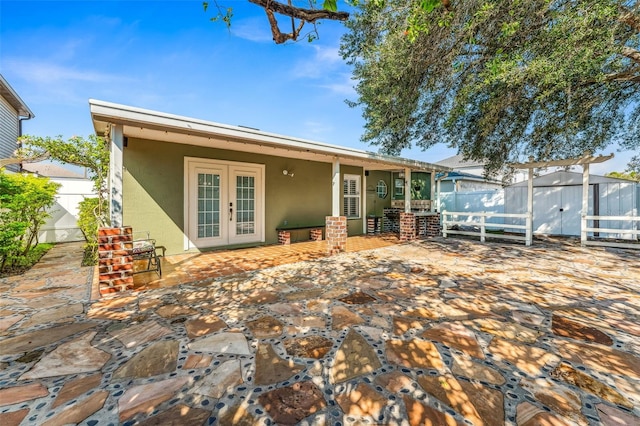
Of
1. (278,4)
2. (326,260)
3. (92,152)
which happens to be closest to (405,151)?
(326,260)

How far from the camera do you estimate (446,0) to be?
8.89ft

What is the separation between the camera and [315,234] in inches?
352

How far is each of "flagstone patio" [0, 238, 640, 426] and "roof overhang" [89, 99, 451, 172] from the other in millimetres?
2428

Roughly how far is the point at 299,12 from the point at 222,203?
5220mm

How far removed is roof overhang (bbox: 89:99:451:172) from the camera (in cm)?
381

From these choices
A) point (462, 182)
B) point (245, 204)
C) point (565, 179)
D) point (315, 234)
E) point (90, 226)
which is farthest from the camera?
point (462, 182)

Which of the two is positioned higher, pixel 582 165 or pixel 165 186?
pixel 582 165

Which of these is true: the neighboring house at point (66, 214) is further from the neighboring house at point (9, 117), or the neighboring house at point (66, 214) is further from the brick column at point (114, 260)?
the brick column at point (114, 260)

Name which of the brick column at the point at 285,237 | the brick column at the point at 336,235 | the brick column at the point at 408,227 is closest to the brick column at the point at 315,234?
the brick column at the point at 285,237

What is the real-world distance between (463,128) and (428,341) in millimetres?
7224

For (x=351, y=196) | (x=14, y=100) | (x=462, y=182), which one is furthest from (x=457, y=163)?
(x=14, y=100)

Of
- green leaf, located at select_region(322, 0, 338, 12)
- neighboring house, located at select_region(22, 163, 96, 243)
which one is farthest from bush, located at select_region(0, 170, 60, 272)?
green leaf, located at select_region(322, 0, 338, 12)

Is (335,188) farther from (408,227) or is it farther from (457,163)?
(457,163)

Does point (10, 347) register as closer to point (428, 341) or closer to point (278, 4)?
point (428, 341)
